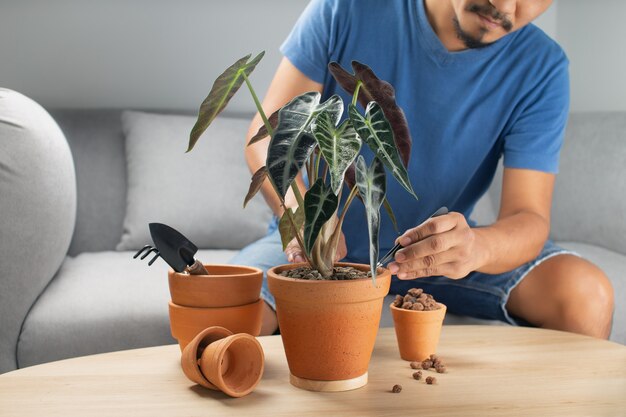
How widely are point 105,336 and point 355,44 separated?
2.80 ft

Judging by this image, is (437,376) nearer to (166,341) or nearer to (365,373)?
(365,373)

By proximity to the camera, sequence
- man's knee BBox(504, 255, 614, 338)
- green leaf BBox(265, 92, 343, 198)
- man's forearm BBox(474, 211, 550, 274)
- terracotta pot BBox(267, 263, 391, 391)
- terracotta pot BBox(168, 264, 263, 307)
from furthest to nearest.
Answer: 1. man's knee BBox(504, 255, 614, 338)
2. man's forearm BBox(474, 211, 550, 274)
3. terracotta pot BBox(168, 264, 263, 307)
4. terracotta pot BBox(267, 263, 391, 391)
5. green leaf BBox(265, 92, 343, 198)

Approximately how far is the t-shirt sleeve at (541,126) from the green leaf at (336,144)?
88 centimetres

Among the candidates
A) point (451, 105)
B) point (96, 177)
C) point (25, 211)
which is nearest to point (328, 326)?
point (451, 105)

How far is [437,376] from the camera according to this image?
102cm

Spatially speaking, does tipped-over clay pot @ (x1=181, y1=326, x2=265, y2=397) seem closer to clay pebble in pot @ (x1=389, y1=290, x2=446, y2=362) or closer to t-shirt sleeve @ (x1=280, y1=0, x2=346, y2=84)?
clay pebble in pot @ (x1=389, y1=290, x2=446, y2=362)

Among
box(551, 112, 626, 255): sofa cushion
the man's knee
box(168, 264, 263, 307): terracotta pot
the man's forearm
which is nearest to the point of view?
box(168, 264, 263, 307): terracotta pot

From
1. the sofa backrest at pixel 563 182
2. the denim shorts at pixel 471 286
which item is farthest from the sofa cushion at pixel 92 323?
the sofa backrest at pixel 563 182

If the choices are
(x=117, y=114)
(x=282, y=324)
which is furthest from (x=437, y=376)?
(x=117, y=114)

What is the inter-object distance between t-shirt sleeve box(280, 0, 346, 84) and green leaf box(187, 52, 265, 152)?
0.73m

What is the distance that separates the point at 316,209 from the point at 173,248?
28 centimetres

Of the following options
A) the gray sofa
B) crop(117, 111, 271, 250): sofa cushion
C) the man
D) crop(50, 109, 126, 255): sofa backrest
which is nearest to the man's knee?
the man

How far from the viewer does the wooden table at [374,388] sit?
34.8 inches

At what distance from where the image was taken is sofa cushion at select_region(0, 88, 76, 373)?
1.72m
